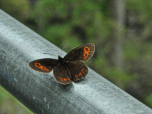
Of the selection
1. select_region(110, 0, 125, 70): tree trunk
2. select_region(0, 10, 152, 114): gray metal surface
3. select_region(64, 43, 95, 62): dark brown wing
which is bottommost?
select_region(110, 0, 125, 70): tree trunk

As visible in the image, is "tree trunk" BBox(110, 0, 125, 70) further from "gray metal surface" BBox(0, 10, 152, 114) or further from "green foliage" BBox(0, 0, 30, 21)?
"gray metal surface" BBox(0, 10, 152, 114)

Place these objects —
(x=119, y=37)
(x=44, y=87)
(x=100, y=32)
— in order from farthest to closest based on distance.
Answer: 1. (x=119, y=37)
2. (x=100, y=32)
3. (x=44, y=87)

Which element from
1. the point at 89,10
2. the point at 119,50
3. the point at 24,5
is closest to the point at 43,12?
the point at 89,10

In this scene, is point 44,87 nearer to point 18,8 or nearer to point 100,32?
point 100,32

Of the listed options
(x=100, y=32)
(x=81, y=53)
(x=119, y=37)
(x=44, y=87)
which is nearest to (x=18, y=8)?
(x=100, y=32)

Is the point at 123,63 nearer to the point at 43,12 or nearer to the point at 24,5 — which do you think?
the point at 43,12

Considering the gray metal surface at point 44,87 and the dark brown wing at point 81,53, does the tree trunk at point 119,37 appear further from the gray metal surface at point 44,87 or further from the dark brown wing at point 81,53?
the gray metal surface at point 44,87

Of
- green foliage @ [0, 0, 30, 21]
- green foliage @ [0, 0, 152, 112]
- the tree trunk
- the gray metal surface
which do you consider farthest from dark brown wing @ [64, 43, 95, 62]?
green foliage @ [0, 0, 30, 21]

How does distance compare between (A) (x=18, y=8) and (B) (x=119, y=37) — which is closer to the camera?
(B) (x=119, y=37)

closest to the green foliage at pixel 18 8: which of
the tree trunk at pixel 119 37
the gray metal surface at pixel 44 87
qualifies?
the tree trunk at pixel 119 37
